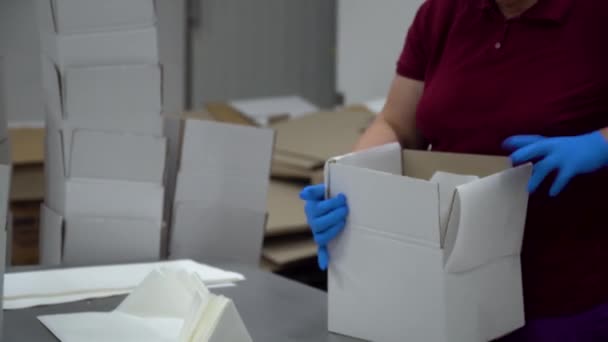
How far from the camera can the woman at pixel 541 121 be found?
1270 millimetres

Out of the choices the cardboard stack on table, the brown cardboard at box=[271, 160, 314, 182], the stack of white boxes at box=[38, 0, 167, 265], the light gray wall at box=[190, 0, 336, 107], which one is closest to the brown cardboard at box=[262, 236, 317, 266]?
the cardboard stack on table

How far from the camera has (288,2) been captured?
11.9 ft

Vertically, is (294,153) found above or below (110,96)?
below

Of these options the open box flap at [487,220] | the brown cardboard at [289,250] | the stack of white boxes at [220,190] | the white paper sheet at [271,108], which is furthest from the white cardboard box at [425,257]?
the white paper sheet at [271,108]

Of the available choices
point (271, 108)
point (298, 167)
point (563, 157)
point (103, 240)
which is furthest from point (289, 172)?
point (563, 157)

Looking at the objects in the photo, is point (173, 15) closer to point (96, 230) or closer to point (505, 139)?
point (96, 230)

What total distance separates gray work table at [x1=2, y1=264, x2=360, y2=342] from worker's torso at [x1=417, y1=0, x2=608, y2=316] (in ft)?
1.13

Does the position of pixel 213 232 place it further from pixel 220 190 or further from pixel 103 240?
pixel 103 240

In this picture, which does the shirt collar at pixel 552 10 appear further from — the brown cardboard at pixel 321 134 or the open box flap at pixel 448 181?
the brown cardboard at pixel 321 134

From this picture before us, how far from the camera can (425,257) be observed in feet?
3.70

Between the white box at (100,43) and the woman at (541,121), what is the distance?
52 cm

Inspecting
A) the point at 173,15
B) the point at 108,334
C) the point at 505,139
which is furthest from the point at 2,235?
the point at 173,15

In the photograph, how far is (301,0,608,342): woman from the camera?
1.27 meters

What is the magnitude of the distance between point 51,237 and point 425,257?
87 cm
